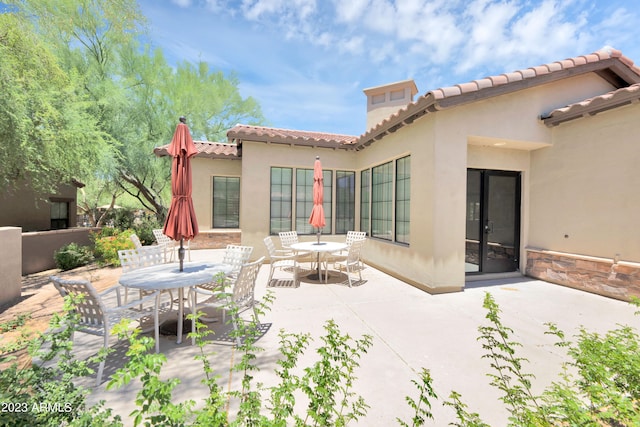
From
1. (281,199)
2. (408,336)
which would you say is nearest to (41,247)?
(281,199)

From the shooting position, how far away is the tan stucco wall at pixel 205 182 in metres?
10.7

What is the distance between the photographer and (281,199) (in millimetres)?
8570

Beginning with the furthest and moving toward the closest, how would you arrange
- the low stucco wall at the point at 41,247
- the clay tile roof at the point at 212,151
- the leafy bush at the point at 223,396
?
1. the clay tile roof at the point at 212,151
2. the low stucco wall at the point at 41,247
3. the leafy bush at the point at 223,396

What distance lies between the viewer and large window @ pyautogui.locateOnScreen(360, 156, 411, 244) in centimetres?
668

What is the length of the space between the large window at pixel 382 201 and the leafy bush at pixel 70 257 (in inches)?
371

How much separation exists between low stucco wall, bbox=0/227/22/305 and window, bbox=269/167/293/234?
5.61 metres

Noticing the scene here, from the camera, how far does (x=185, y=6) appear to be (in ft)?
26.2

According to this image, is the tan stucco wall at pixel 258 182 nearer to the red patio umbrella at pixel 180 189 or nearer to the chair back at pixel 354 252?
the chair back at pixel 354 252

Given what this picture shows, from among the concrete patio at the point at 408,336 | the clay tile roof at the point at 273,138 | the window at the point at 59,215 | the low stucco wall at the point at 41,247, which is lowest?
the concrete patio at the point at 408,336

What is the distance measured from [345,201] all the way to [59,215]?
1305cm

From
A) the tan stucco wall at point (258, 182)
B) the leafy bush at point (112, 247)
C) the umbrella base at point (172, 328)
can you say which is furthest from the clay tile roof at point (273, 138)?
the umbrella base at point (172, 328)

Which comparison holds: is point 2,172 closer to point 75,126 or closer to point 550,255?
point 75,126

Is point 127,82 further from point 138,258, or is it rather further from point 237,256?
point 237,256

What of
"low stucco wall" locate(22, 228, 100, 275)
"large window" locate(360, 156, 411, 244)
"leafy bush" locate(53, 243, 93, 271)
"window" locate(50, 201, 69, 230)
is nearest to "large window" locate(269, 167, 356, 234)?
"large window" locate(360, 156, 411, 244)
